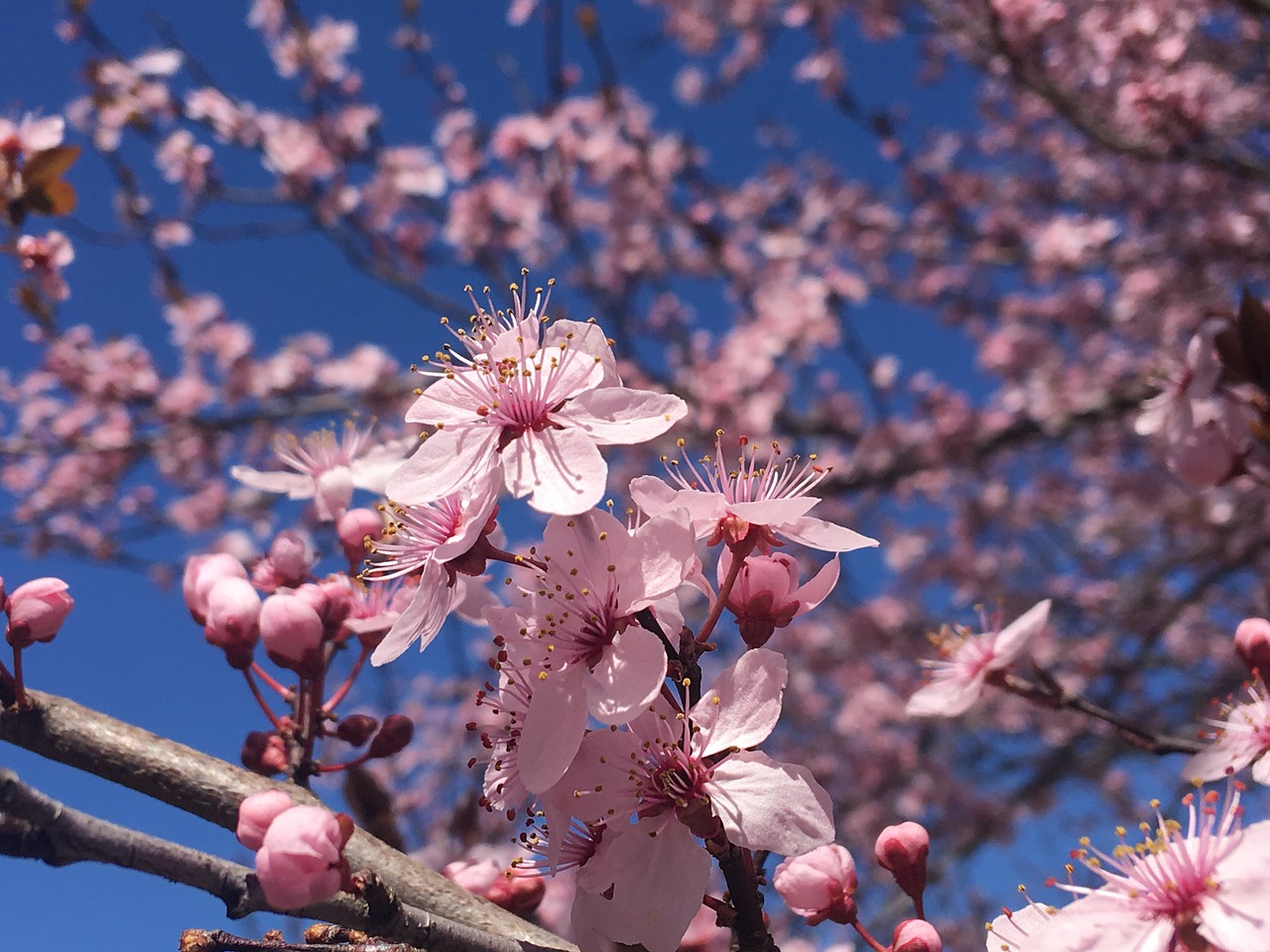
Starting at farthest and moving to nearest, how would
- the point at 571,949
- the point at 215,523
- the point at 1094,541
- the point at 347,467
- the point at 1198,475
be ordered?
1. the point at 1094,541
2. the point at 215,523
3. the point at 1198,475
4. the point at 347,467
5. the point at 571,949

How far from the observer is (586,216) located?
9.31m

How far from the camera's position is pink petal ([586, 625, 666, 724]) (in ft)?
3.40

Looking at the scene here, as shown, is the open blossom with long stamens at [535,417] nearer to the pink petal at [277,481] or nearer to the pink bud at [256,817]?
the pink bud at [256,817]

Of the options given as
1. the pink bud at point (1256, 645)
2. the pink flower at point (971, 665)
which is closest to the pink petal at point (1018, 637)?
the pink flower at point (971, 665)

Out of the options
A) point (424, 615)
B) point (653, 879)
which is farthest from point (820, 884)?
point (424, 615)

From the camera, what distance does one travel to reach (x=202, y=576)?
158 cm

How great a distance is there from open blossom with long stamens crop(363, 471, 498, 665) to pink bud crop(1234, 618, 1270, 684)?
55.4 inches

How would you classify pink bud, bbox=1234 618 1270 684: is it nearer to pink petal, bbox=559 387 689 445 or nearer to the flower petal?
the flower petal

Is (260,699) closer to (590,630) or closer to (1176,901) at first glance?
(590,630)

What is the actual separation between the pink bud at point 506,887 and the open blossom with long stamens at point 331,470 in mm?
660

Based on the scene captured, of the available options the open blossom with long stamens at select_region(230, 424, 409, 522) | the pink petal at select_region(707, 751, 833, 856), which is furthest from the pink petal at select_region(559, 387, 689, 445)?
the open blossom with long stamens at select_region(230, 424, 409, 522)

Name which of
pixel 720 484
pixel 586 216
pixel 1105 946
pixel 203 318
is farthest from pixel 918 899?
pixel 586 216

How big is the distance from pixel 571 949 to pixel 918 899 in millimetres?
543

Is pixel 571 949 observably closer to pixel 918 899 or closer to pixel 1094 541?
pixel 918 899
